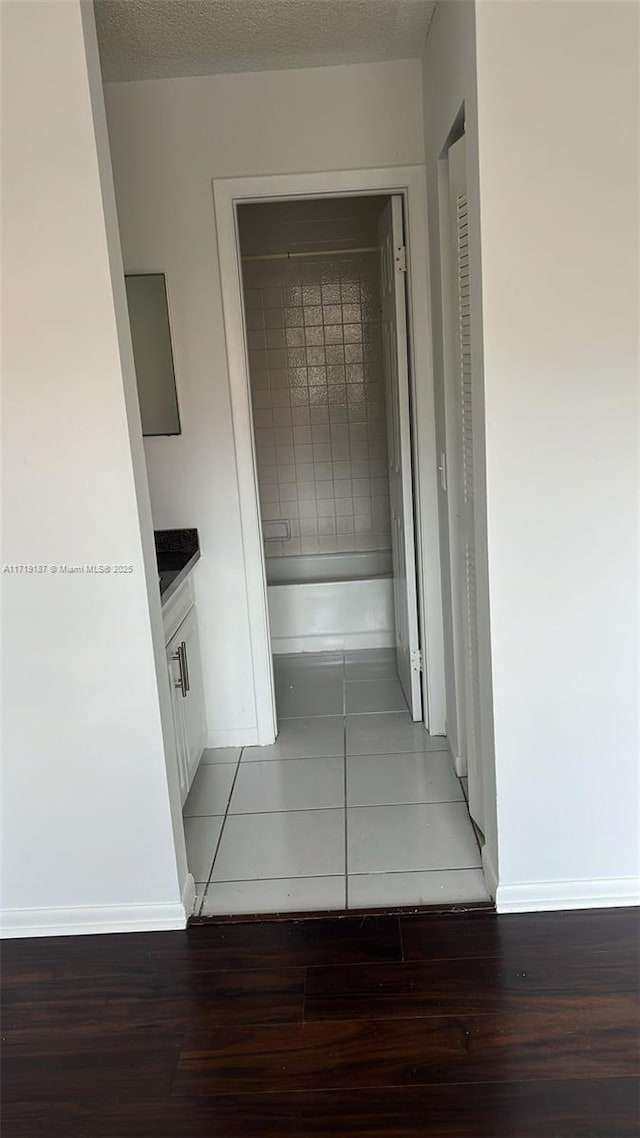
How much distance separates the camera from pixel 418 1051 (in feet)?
5.81

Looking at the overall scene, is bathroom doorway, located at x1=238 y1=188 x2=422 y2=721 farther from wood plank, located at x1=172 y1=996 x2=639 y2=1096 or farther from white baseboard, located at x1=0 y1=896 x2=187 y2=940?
wood plank, located at x1=172 y1=996 x2=639 y2=1096

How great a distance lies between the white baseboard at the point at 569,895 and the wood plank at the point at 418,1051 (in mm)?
330

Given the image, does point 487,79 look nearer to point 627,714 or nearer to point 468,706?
point 627,714

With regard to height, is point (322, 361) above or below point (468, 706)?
above

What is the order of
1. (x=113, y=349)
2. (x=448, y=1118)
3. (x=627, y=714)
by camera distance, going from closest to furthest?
1. (x=448, y=1118)
2. (x=113, y=349)
3. (x=627, y=714)

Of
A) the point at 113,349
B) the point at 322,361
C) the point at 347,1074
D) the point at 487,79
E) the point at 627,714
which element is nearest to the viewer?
the point at 347,1074

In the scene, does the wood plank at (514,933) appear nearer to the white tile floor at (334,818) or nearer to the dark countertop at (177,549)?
the white tile floor at (334,818)

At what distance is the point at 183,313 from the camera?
3.08m

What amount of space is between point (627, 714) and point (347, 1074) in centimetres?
110

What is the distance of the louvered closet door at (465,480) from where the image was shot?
2.26 m

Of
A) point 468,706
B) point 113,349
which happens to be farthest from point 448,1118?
point 113,349

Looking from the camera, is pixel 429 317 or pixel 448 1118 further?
pixel 429 317

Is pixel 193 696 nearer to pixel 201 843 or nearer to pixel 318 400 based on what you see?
pixel 201 843

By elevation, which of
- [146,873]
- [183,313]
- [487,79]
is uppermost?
[487,79]
